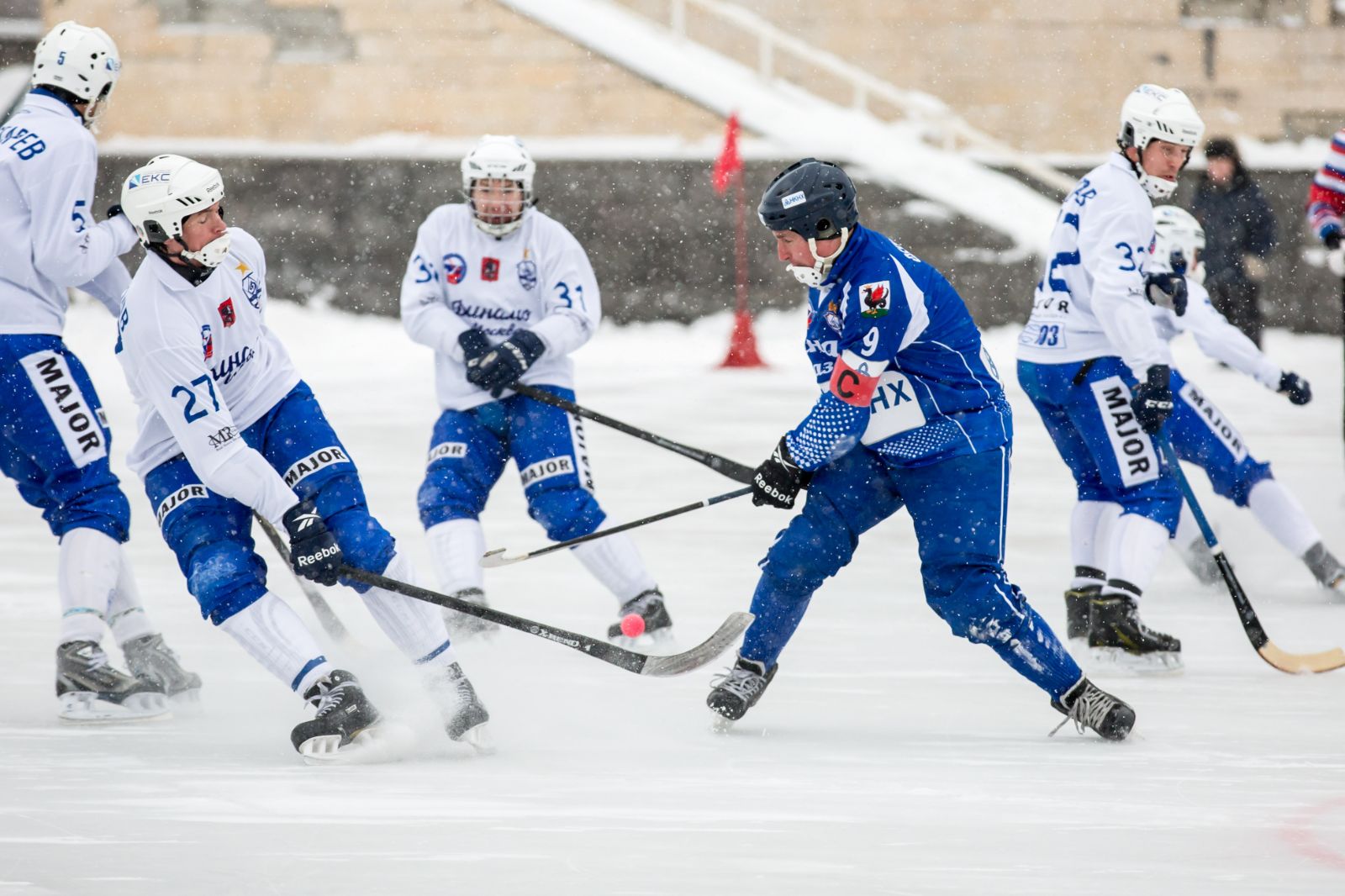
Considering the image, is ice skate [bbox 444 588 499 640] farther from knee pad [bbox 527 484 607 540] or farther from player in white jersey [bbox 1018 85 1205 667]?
player in white jersey [bbox 1018 85 1205 667]

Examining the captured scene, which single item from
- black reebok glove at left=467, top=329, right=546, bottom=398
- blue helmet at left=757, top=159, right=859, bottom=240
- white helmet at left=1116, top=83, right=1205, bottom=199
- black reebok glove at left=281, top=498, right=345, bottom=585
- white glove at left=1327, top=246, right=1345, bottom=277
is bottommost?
black reebok glove at left=281, top=498, right=345, bottom=585

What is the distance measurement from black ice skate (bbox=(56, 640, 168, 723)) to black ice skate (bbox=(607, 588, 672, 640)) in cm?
140

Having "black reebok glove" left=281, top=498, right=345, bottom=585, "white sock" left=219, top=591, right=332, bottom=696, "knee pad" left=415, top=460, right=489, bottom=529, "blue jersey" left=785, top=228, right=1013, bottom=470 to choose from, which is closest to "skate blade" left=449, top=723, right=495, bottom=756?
"white sock" left=219, top=591, right=332, bottom=696

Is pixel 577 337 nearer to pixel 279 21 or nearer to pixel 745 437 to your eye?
pixel 745 437

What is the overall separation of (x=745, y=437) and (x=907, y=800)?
17.6ft

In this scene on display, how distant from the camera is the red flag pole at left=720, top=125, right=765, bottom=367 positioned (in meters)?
11.9

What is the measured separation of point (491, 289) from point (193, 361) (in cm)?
171

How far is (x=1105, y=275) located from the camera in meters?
4.79

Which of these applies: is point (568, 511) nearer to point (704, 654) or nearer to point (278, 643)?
point (704, 654)

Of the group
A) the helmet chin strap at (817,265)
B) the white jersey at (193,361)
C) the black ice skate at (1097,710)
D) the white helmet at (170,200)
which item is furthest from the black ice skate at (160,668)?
the black ice skate at (1097,710)

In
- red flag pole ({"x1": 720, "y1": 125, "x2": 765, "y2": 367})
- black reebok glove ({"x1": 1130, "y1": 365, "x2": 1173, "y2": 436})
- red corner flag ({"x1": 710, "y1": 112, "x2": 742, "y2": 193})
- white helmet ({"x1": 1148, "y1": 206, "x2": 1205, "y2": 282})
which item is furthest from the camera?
red corner flag ({"x1": 710, "y1": 112, "x2": 742, "y2": 193})

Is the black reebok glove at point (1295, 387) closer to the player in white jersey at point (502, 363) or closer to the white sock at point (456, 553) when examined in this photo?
the player in white jersey at point (502, 363)

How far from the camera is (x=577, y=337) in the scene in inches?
211

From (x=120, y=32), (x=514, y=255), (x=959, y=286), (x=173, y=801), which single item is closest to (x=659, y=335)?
(x=959, y=286)
